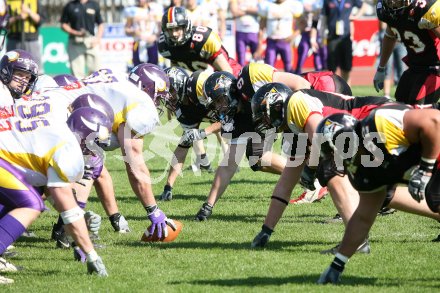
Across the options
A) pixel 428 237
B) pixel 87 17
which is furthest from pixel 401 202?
pixel 87 17

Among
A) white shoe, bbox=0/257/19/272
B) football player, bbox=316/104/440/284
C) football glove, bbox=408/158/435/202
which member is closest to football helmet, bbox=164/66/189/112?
white shoe, bbox=0/257/19/272

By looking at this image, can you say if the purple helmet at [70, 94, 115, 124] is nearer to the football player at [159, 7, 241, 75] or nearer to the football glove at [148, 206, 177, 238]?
the football glove at [148, 206, 177, 238]

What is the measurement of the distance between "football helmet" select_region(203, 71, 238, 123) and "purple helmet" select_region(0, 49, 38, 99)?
57.9 inches

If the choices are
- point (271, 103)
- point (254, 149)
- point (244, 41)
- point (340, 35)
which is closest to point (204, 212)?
point (254, 149)

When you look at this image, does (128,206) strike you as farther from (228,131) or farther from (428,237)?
(428,237)

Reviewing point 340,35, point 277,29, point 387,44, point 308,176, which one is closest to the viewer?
point 308,176

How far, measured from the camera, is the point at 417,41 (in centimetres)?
757

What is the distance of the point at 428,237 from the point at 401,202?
2.56ft

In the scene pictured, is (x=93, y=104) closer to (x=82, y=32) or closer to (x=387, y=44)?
(x=387, y=44)

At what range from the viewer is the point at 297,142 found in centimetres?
645

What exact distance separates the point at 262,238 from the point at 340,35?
9.60 metres

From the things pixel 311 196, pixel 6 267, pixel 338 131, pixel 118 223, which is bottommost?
pixel 311 196

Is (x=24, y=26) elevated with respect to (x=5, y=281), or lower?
lower

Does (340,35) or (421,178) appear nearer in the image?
(421,178)
